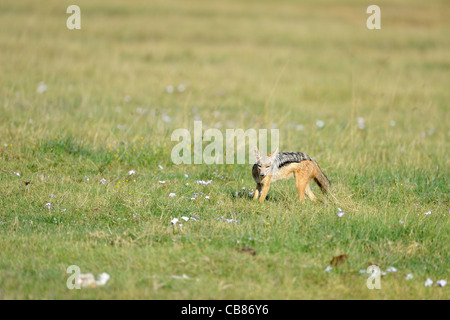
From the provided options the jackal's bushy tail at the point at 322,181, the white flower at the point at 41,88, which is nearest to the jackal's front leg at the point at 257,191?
the jackal's bushy tail at the point at 322,181

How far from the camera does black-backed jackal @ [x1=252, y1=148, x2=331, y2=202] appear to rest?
7.51 m

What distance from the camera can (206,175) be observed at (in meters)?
9.14

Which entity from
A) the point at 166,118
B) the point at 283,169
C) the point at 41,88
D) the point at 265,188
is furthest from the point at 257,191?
the point at 41,88

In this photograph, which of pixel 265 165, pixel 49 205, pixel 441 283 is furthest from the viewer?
pixel 265 165

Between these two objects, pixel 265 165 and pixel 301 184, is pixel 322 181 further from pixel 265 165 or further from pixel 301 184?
pixel 265 165

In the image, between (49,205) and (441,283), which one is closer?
(441,283)

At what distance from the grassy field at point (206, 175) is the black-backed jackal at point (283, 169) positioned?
0.33m

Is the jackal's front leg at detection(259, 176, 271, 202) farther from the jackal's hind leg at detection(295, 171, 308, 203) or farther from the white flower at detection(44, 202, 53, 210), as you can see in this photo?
the white flower at detection(44, 202, 53, 210)

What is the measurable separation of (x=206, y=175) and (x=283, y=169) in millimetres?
1919

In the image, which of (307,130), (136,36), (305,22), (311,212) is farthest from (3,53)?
(305,22)

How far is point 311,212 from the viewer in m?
7.17

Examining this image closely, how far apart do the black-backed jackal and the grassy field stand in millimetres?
329

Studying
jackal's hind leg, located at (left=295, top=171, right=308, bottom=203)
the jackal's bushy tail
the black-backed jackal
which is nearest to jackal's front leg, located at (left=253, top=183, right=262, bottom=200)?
the black-backed jackal
